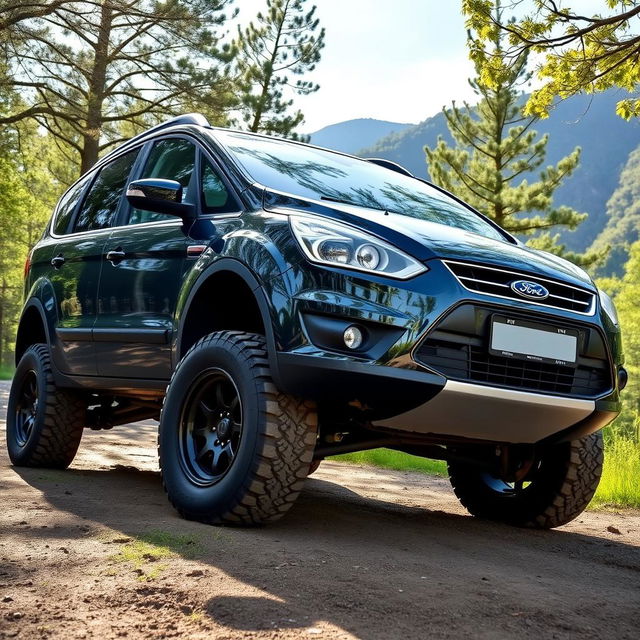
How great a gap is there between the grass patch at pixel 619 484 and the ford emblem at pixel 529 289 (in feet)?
9.74

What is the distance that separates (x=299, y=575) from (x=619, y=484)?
420 cm

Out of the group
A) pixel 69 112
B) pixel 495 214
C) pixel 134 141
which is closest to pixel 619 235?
pixel 495 214

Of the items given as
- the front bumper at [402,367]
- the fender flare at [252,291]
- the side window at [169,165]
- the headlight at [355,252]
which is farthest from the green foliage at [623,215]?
the headlight at [355,252]

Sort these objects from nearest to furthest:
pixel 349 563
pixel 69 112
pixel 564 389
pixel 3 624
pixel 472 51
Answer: pixel 3 624, pixel 349 563, pixel 564 389, pixel 472 51, pixel 69 112

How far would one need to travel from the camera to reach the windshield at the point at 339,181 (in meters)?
4.28

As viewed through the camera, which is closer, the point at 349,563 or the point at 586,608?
the point at 586,608

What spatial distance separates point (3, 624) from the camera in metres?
2.28

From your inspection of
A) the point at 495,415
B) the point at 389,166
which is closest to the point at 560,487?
the point at 495,415

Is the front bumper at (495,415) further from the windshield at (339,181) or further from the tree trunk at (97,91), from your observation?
the tree trunk at (97,91)

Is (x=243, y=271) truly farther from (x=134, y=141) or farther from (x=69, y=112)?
(x=69, y=112)

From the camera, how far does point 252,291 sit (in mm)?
3633

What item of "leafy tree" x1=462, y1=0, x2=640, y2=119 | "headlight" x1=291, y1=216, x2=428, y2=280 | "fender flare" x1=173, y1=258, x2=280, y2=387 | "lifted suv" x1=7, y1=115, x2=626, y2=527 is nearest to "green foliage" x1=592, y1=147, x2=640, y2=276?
"leafy tree" x1=462, y1=0, x2=640, y2=119

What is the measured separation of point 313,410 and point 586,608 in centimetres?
127

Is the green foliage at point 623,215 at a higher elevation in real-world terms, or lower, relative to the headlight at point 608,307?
higher
